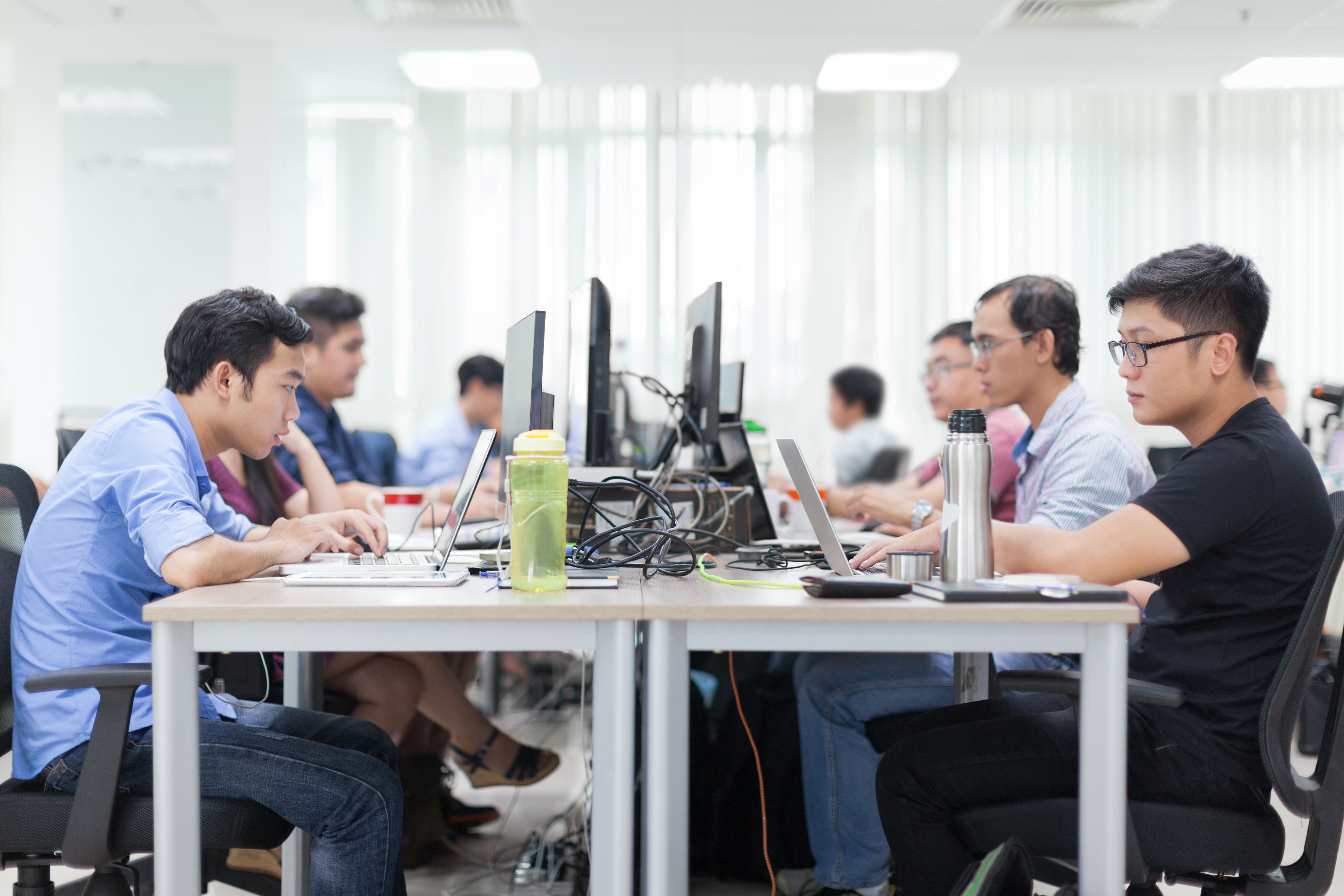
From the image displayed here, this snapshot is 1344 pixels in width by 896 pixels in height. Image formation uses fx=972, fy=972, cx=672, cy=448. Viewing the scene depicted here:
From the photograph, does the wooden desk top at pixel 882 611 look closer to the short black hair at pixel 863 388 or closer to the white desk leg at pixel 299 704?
the white desk leg at pixel 299 704

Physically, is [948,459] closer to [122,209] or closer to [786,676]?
[786,676]

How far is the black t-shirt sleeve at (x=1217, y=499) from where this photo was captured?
1237 mm

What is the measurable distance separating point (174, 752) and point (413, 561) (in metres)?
0.55

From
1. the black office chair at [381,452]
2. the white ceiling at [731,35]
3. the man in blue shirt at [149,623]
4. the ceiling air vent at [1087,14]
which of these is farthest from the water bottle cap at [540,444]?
the ceiling air vent at [1087,14]

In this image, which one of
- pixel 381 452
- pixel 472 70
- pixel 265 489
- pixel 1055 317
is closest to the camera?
pixel 1055 317

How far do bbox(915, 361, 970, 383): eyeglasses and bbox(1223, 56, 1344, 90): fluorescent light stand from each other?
2.85 metres

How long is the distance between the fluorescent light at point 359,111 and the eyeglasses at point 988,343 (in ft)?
12.8

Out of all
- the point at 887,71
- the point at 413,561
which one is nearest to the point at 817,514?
the point at 413,561

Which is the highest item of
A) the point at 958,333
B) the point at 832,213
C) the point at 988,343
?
the point at 832,213

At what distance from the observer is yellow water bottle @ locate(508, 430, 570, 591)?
1.30 meters

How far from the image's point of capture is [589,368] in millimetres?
1900

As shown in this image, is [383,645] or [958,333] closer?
[383,645]

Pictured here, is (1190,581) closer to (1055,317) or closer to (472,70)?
(1055,317)

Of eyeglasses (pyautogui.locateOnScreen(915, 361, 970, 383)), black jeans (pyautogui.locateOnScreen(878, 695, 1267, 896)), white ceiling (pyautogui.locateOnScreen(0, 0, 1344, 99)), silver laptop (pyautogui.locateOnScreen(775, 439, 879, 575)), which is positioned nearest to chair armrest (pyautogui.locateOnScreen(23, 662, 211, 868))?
silver laptop (pyautogui.locateOnScreen(775, 439, 879, 575))
